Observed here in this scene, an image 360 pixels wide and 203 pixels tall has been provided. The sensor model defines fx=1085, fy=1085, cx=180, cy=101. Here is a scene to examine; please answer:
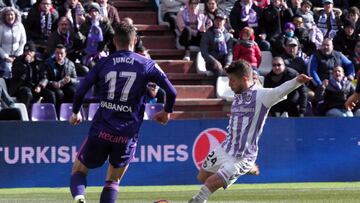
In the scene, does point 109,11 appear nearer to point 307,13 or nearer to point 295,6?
point 295,6

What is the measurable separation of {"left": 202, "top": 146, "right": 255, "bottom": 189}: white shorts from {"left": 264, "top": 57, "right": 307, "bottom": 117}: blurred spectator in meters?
9.13

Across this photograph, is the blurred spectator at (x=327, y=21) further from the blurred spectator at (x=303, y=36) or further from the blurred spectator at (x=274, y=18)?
the blurred spectator at (x=274, y=18)

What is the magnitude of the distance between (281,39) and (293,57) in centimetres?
61

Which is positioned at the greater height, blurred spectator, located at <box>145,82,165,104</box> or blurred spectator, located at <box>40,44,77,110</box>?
blurred spectator, located at <box>40,44,77,110</box>

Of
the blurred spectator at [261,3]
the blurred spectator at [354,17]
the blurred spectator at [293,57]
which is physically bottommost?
the blurred spectator at [293,57]

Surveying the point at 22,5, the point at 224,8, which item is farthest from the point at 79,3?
the point at 224,8

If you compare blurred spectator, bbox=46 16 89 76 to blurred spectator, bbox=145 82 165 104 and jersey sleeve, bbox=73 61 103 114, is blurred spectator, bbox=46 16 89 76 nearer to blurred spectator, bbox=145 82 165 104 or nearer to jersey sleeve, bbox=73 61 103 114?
blurred spectator, bbox=145 82 165 104

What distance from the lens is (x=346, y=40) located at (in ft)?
76.6

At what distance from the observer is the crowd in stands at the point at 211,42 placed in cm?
2005

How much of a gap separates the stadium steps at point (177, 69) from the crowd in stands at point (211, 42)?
0.36m

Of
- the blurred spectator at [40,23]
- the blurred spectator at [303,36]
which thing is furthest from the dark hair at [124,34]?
the blurred spectator at [303,36]

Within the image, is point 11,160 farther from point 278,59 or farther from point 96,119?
point 96,119

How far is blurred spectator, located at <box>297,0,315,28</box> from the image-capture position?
2341cm

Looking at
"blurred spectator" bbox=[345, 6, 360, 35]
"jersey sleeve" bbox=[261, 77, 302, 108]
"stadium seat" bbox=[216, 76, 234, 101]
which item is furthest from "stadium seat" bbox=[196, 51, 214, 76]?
"jersey sleeve" bbox=[261, 77, 302, 108]
